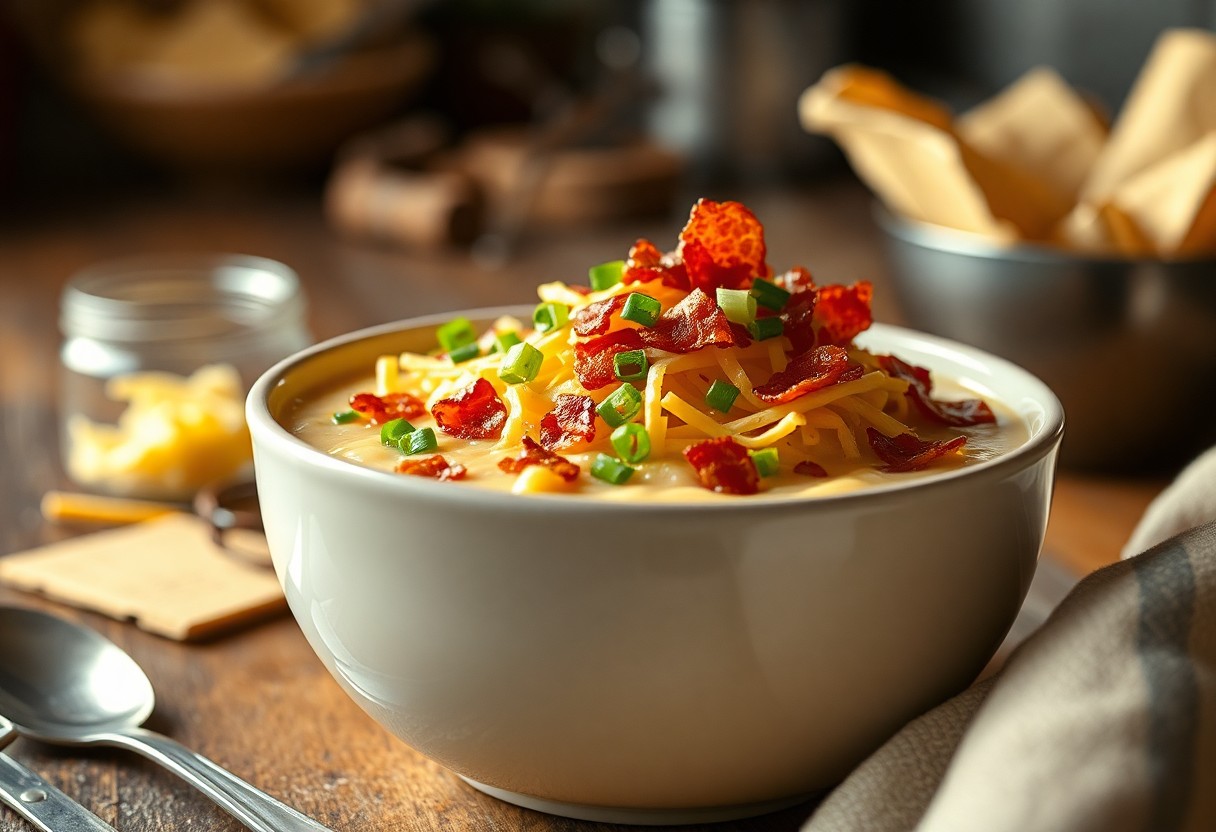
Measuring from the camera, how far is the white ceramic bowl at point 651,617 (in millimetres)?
860

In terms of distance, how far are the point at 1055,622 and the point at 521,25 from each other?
10.6 feet

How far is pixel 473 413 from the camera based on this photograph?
1.05 metres

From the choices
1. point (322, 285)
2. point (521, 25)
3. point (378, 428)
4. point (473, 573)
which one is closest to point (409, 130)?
point (521, 25)

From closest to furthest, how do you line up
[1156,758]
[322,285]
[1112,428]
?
[1156,758]
[1112,428]
[322,285]

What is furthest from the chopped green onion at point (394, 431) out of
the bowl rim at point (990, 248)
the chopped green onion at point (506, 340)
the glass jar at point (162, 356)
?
the bowl rim at point (990, 248)

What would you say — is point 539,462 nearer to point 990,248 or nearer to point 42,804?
point 42,804

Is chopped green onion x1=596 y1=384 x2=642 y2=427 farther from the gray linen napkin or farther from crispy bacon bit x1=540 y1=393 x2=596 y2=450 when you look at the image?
the gray linen napkin

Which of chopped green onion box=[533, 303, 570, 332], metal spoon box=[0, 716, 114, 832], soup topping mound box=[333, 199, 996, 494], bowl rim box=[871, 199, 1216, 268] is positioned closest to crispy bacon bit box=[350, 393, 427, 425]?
soup topping mound box=[333, 199, 996, 494]

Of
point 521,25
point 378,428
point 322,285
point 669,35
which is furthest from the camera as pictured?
point 521,25

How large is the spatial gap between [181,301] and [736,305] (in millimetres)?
1346

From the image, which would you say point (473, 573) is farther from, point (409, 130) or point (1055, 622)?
point (409, 130)

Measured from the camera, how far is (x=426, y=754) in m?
1.01

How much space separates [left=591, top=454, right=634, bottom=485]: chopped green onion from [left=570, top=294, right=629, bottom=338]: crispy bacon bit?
0.13m

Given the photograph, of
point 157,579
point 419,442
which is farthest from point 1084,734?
point 157,579
